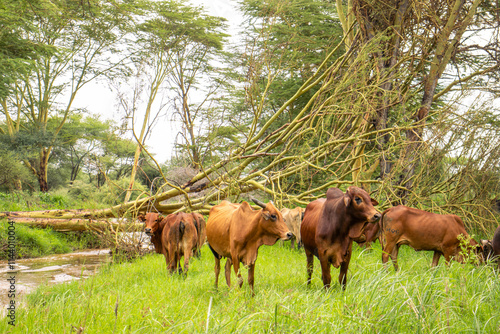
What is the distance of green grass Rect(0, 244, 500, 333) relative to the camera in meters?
2.60

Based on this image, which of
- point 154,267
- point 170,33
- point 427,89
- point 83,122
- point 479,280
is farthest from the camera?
point 83,122

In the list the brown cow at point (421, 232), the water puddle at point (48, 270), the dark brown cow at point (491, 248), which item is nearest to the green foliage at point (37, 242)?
the water puddle at point (48, 270)

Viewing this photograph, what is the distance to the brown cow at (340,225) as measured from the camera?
3621mm

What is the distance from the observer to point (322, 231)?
3.90m

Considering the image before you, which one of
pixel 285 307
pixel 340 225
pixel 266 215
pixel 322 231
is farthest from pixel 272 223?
pixel 285 307

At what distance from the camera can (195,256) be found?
733 cm

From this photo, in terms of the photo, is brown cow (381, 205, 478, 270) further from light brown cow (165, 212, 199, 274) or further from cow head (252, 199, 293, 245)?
light brown cow (165, 212, 199, 274)

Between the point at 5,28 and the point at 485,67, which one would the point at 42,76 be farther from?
the point at 485,67

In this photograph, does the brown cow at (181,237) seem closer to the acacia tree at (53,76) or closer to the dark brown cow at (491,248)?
the dark brown cow at (491,248)

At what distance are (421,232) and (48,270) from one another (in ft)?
21.4

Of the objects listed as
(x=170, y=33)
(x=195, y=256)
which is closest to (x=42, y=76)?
(x=170, y=33)

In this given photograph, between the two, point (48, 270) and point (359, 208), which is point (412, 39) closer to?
point (359, 208)

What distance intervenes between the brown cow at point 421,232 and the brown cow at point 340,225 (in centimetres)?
130

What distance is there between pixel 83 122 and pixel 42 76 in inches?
287
